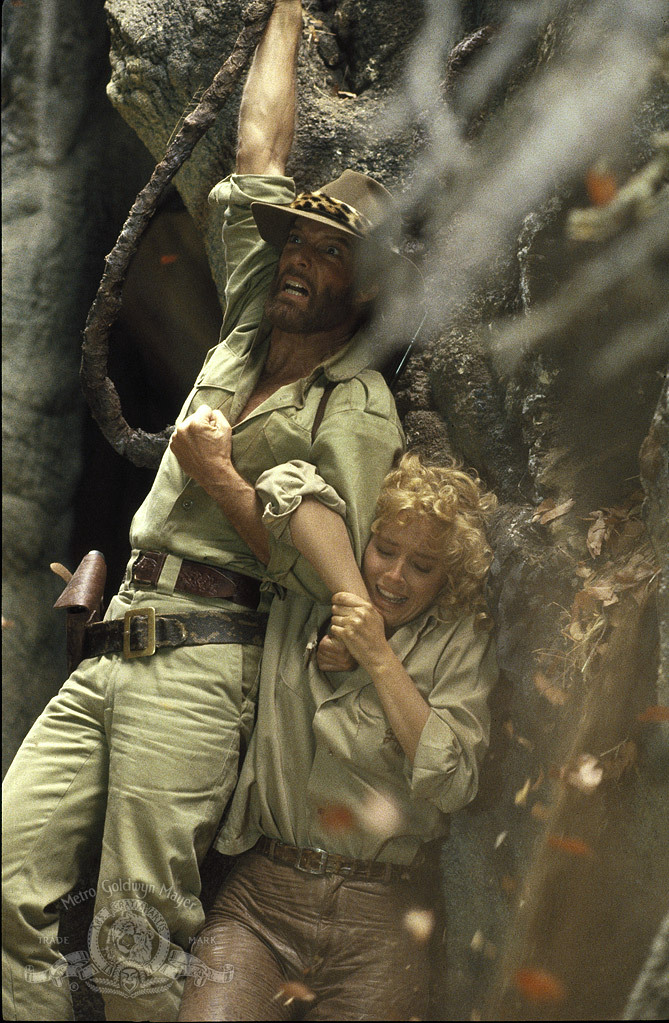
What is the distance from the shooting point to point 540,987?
4.31 feet

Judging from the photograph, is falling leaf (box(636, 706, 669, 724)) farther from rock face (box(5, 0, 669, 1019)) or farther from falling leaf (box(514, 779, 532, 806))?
falling leaf (box(514, 779, 532, 806))

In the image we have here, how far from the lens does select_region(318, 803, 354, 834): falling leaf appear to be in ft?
5.23

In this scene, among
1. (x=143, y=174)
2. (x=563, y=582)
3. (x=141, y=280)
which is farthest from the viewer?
(x=143, y=174)

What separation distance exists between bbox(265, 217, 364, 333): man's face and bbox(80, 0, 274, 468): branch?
0.39 metres

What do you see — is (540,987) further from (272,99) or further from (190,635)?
(272,99)

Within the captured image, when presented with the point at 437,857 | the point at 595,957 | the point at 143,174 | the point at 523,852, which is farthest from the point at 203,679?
the point at 143,174

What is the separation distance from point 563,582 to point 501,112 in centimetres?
92

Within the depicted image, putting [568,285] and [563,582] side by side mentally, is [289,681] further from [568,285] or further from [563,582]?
[568,285]

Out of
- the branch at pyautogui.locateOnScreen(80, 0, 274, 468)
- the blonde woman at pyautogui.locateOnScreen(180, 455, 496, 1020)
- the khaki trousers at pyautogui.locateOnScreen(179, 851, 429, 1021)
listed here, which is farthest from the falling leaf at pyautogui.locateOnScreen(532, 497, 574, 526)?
the branch at pyautogui.locateOnScreen(80, 0, 274, 468)

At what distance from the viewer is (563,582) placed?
1.59 metres

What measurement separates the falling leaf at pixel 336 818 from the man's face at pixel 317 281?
881 mm

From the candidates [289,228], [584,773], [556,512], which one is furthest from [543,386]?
[584,773]

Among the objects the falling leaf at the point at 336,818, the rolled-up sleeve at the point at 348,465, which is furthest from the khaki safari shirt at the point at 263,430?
the falling leaf at the point at 336,818

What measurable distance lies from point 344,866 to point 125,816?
0.40 metres
